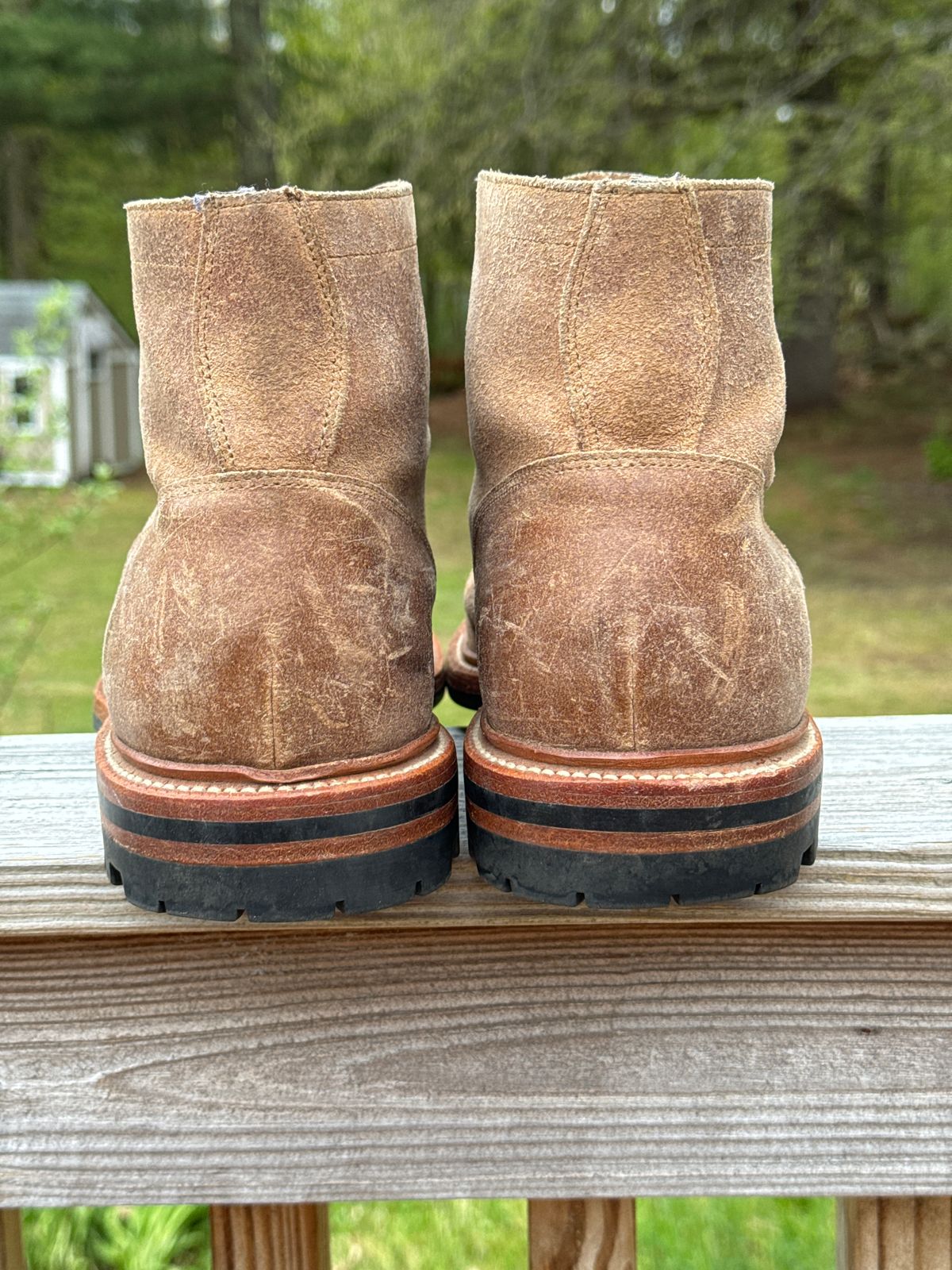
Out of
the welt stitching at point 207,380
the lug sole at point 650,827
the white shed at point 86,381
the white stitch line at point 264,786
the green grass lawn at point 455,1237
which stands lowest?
the green grass lawn at point 455,1237

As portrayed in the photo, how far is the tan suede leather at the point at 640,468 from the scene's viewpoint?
3.48 feet

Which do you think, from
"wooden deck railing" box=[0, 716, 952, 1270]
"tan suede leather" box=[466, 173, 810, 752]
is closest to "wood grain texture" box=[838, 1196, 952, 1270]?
"wooden deck railing" box=[0, 716, 952, 1270]

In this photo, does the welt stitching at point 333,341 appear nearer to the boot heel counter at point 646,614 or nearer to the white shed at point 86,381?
the boot heel counter at point 646,614

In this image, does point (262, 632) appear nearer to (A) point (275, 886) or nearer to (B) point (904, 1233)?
(A) point (275, 886)

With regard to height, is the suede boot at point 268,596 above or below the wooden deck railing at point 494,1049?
above

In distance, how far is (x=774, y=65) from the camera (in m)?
9.34

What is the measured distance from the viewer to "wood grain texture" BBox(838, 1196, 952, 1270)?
1122 mm

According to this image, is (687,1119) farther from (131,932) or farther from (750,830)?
(131,932)

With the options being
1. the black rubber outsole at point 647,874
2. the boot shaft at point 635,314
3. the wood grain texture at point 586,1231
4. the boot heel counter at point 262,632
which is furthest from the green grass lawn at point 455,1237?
the boot shaft at point 635,314

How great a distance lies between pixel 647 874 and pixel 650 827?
0.13 ft

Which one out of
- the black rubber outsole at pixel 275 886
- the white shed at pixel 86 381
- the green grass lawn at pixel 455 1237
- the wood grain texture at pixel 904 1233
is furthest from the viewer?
the white shed at pixel 86 381

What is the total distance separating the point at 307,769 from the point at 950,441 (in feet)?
39.1

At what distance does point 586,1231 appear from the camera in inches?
45.5

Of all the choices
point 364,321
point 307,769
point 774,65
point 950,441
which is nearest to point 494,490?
point 364,321
